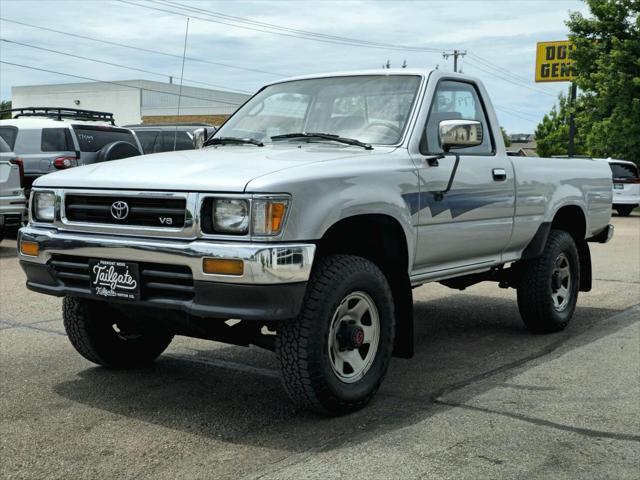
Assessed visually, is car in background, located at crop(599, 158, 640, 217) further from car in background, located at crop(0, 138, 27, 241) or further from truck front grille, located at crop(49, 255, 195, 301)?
truck front grille, located at crop(49, 255, 195, 301)

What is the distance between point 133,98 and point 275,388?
2522 inches

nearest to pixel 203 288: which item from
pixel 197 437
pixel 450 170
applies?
pixel 197 437

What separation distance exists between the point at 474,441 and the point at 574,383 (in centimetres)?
142

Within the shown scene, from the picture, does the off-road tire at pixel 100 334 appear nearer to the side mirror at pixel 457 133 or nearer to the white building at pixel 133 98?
the side mirror at pixel 457 133

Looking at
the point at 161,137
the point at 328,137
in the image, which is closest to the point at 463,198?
the point at 328,137

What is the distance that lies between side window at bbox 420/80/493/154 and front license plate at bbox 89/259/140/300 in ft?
6.57

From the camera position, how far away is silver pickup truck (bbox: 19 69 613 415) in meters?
4.16

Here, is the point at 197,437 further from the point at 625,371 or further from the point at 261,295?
the point at 625,371

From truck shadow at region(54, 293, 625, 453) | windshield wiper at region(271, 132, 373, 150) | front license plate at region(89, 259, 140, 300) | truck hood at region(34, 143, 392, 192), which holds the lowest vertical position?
truck shadow at region(54, 293, 625, 453)

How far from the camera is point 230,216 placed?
4172 mm

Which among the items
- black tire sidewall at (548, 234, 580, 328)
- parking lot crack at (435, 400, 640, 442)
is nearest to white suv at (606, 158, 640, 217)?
black tire sidewall at (548, 234, 580, 328)

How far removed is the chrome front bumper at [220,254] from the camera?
406 cm

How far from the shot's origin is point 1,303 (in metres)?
7.94

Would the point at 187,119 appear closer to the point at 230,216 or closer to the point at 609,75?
the point at 609,75
